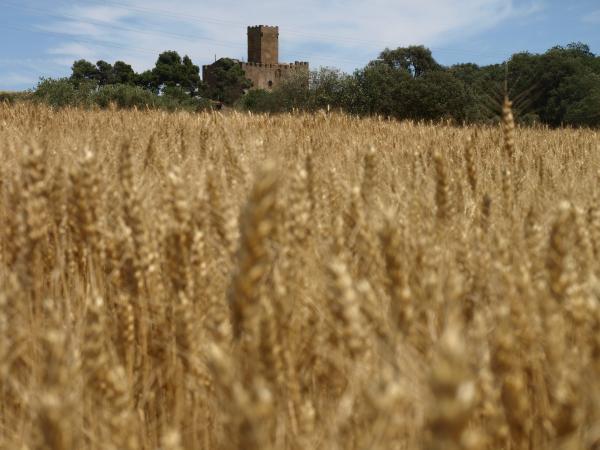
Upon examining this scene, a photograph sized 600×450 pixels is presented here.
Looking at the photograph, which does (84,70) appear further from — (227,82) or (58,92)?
(58,92)

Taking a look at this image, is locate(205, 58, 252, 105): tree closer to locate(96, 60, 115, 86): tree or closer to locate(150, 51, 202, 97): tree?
locate(150, 51, 202, 97): tree

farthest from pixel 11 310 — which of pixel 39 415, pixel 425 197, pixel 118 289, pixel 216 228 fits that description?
pixel 425 197

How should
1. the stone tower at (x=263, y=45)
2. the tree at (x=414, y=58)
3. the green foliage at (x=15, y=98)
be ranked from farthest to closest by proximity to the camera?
the stone tower at (x=263, y=45)
the tree at (x=414, y=58)
the green foliage at (x=15, y=98)

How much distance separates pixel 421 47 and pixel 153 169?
220 ft

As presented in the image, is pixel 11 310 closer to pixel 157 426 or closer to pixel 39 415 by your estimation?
pixel 157 426

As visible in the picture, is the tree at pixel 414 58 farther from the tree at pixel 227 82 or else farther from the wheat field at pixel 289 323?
the wheat field at pixel 289 323

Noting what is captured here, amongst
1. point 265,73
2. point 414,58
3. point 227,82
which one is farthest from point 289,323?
point 265,73

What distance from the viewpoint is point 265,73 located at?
85.7 m

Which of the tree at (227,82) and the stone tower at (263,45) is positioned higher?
the stone tower at (263,45)

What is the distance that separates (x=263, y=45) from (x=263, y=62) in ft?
8.11

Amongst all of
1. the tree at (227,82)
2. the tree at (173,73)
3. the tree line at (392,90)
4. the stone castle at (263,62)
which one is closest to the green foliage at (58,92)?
the tree line at (392,90)

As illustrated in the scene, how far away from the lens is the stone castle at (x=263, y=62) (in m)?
84.4

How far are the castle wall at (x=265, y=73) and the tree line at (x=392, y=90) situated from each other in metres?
8.91

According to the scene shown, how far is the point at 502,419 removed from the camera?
3.64ft
